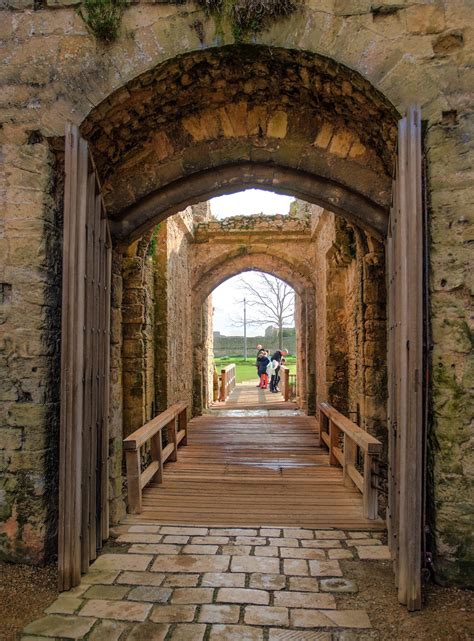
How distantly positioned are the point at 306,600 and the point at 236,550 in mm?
781

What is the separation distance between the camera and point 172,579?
2.99 m

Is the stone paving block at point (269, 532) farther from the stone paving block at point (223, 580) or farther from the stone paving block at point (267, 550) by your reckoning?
the stone paving block at point (223, 580)

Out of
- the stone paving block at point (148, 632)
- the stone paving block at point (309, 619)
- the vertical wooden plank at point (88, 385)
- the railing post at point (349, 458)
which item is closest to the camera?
the stone paving block at point (148, 632)

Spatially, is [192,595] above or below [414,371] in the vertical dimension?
below

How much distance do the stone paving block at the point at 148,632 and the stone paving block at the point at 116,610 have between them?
78mm

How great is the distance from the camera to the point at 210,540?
360 centimetres

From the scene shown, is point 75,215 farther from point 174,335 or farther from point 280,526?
point 174,335

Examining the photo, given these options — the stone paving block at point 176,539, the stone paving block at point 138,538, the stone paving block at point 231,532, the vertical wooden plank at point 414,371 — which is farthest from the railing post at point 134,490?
the vertical wooden plank at point 414,371

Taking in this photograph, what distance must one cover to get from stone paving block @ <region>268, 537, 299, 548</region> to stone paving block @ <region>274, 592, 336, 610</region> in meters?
0.68

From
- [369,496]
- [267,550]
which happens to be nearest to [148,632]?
[267,550]

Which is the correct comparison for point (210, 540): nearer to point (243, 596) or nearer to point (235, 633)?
point (243, 596)

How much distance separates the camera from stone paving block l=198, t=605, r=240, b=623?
2531mm

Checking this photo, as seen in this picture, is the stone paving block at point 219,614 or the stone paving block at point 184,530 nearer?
the stone paving block at point 219,614

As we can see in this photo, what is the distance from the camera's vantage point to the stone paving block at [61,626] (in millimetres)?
2414
